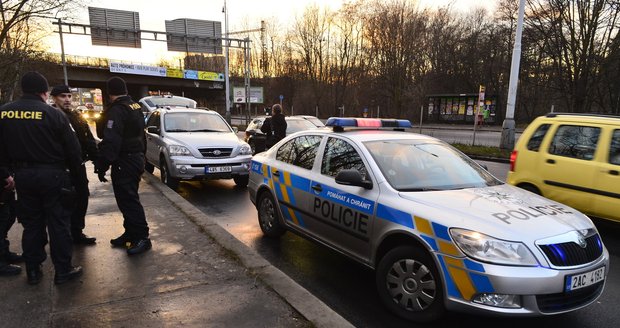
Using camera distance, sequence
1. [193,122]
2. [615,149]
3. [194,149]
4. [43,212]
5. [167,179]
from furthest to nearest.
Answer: [193,122] < [167,179] < [194,149] < [615,149] < [43,212]

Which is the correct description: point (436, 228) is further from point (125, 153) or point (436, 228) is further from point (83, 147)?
point (83, 147)

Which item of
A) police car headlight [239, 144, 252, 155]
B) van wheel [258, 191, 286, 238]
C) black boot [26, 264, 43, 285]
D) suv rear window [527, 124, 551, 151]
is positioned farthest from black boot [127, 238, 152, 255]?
suv rear window [527, 124, 551, 151]

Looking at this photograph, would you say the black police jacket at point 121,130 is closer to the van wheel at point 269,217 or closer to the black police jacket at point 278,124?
the van wheel at point 269,217

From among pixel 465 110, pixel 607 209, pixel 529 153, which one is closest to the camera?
pixel 607 209

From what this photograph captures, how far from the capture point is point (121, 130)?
4203 millimetres

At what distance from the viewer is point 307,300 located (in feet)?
10.6

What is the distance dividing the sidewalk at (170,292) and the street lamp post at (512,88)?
12994 mm

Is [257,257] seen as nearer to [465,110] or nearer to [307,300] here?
[307,300]

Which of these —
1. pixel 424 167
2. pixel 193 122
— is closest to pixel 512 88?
pixel 193 122

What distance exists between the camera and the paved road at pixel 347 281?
131 inches

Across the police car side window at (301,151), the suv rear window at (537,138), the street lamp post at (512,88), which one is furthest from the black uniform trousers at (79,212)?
the street lamp post at (512,88)

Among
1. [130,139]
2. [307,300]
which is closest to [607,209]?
[307,300]

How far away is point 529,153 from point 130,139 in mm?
5541

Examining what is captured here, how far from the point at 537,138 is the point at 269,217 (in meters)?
4.18
